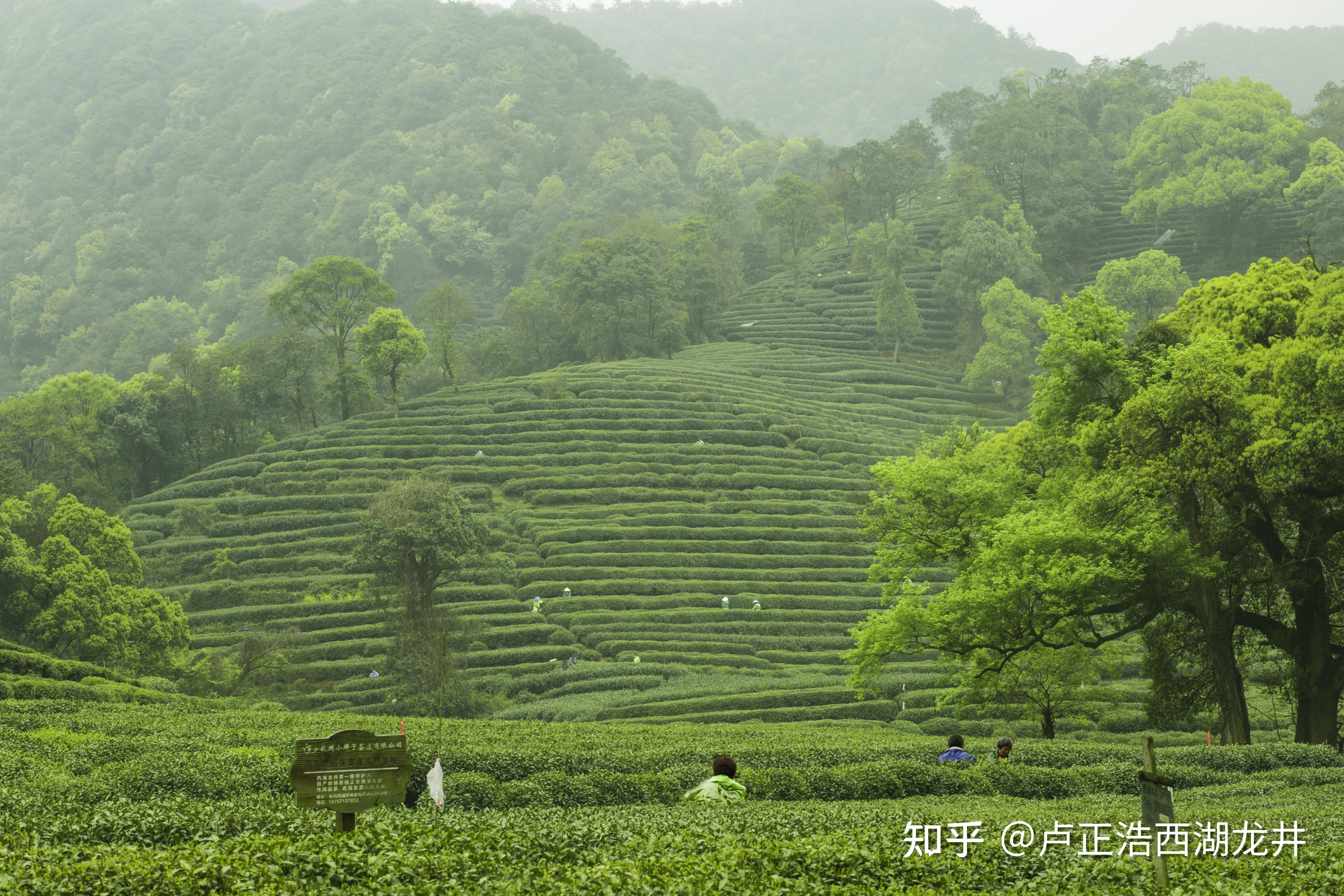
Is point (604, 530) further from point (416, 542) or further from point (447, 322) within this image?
point (447, 322)

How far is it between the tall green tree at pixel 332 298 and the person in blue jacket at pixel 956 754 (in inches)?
2519

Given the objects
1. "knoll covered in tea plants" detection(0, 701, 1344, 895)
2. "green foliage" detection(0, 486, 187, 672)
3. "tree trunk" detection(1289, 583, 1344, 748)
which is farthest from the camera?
"green foliage" detection(0, 486, 187, 672)

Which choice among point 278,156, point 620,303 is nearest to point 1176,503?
point 620,303

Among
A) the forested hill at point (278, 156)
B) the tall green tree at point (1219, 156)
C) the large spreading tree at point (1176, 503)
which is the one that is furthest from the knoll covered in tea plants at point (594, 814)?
the forested hill at point (278, 156)

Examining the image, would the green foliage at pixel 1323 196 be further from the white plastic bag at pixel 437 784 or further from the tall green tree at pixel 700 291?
the white plastic bag at pixel 437 784

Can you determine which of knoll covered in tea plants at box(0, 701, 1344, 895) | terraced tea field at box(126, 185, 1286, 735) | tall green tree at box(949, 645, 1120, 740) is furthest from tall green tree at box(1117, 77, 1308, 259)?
knoll covered in tea plants at box(0, 701, 1344, 895)

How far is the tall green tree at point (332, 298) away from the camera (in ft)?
243

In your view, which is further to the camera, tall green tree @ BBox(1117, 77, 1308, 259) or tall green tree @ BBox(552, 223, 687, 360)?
tall green tree @ BBox(1117, 77, 1308, 259)

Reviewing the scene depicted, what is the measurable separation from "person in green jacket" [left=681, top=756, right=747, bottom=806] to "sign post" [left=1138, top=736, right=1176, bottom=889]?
4318 millimetres

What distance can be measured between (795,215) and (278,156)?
98.9 metres

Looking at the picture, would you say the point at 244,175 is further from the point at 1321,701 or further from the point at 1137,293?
the point at 1321,701

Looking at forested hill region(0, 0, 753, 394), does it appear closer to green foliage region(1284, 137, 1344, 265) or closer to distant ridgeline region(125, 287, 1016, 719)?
distant ridgeline region(125, 287, 1016, 719)

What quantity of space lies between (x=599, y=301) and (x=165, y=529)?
135 feet

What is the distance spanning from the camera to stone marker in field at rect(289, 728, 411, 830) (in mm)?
8484
